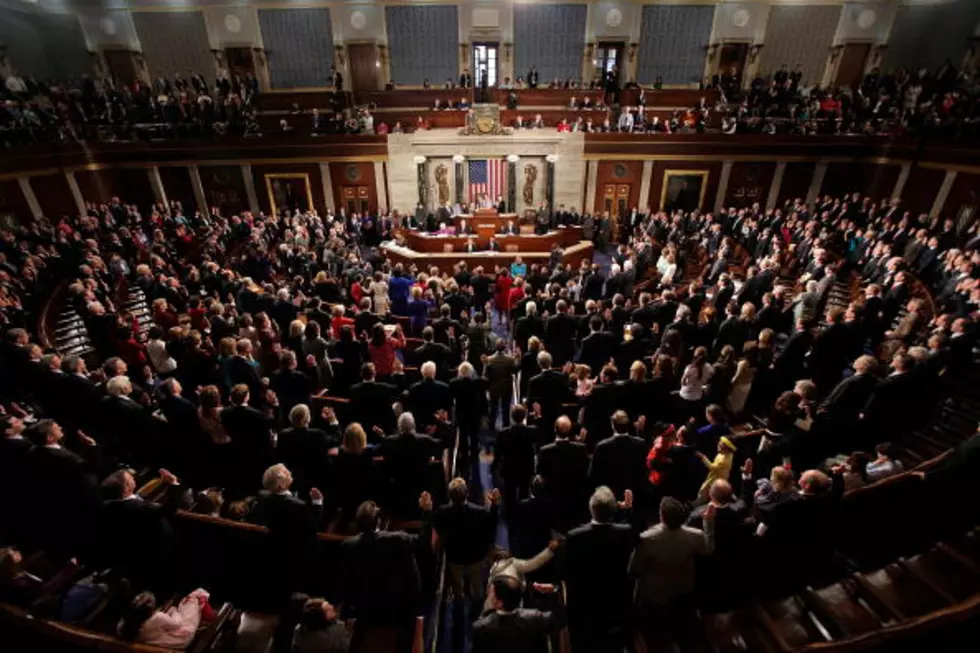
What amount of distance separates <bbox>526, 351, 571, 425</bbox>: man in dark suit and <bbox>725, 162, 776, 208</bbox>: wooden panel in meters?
16.3

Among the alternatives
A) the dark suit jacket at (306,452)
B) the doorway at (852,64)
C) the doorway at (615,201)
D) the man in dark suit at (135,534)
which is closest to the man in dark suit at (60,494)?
the man in dark suit at (135,534)

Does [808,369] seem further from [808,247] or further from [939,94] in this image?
[939,94]

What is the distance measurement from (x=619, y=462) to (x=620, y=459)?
1.2 inches

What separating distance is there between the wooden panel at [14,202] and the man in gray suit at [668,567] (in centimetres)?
1917

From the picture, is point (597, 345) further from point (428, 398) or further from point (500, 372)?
point (428, 398)

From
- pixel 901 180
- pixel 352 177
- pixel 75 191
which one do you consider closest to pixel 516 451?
pixel 352 177

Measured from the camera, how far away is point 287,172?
715 inches

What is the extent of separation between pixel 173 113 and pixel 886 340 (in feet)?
73.4

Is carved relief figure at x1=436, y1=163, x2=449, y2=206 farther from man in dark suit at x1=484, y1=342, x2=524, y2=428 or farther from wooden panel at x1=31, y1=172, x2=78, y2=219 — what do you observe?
man in dark suit at x1=484, y1=342, x2=524, y2=428

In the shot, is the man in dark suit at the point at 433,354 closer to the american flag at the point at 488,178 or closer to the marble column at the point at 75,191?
the american flag at the point at 488,178

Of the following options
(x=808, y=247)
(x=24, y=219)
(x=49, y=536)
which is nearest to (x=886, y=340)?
(x=808, y=247)

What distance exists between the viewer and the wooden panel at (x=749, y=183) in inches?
700

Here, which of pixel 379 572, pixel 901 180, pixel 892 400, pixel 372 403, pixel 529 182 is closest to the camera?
pixel 379 572

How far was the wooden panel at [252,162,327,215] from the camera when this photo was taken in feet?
59.2
